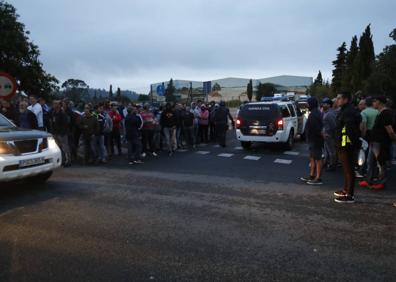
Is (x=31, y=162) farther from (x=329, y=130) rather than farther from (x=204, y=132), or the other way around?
(x=204, y=132)

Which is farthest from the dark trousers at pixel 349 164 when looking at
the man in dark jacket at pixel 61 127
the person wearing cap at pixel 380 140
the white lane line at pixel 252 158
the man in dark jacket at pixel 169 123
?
the man in dark jacket at pixel 169 123

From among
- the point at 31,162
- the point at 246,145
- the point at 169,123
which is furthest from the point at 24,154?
the point at 246,145

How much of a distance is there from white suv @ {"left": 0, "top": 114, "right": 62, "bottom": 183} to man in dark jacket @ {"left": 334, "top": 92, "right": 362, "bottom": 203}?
5.63 m

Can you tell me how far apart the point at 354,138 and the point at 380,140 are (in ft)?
4.81

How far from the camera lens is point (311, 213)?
621 cm

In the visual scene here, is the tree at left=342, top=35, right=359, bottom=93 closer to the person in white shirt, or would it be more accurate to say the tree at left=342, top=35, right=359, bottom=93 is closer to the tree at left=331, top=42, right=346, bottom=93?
the tree at left=331, top=42, right=346, bottom=93


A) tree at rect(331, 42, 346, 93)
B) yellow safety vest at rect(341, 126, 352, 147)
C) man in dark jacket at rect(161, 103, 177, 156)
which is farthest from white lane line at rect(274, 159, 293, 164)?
tree at rect(331, 42, 346, 93)

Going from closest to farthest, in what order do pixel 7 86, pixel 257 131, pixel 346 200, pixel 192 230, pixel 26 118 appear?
pixel 192 230
pixel 346 200
pixel 26 118
pixel 7 86
pixel 257 131

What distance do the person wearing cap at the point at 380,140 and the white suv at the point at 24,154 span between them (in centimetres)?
659

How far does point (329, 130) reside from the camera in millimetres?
10164

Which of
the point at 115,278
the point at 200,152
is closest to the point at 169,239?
the point at 115,278

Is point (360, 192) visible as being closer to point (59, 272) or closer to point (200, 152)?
point (59, 272)

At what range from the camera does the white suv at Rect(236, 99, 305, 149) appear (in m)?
13.9

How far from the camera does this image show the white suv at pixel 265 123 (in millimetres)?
13914
